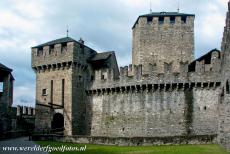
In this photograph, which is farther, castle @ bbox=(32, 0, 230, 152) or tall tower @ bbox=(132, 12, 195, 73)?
tall tower @ bbox=(132, 12, 195, 73)

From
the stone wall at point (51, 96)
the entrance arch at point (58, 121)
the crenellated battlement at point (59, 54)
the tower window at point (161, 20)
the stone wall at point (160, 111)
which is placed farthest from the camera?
the tower window at point (161, 20)

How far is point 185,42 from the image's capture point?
43.8 metres

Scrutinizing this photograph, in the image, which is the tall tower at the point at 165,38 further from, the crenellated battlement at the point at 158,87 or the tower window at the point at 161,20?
the crenellated battlement at the point at 158,87

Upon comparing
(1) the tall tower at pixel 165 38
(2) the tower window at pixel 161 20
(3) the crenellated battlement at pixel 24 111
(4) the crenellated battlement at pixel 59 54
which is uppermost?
(2) the tower window at pixel 161 20

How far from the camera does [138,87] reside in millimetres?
36312

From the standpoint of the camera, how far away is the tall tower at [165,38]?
143 feet

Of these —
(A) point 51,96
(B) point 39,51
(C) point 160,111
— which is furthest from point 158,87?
(B) point 39,51

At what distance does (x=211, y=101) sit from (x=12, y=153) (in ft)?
55.2

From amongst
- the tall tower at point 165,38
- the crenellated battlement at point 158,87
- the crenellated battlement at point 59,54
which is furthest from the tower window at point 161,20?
the crenellated battlement at point 158,87

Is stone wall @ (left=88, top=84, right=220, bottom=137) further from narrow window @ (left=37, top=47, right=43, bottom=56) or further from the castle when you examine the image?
narrow window @ (left=37, top=47, right=43, bottom=56)

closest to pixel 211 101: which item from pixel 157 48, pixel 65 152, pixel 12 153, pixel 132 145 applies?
pixel 132 145

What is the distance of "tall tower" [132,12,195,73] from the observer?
4356cm

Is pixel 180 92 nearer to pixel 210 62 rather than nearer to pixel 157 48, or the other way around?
pixel 210 62

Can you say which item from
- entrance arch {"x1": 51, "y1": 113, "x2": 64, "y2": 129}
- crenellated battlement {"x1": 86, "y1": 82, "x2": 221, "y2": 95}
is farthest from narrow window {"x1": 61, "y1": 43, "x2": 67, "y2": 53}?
entrance arch {"x1": 51, "y1": 113, "x2": 64, "y2": 129}
